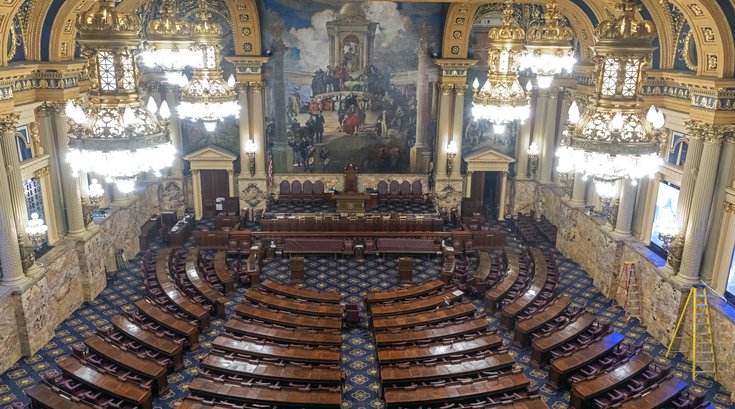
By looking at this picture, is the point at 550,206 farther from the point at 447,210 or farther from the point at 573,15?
the point at 573,15

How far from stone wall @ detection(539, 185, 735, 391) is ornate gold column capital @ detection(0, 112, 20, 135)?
17.5 m

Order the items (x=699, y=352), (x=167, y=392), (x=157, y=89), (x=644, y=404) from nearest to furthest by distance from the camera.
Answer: (x=644, y=404) < (x=167, y=392) < (x=699, y=352) < (x=157, y=89)

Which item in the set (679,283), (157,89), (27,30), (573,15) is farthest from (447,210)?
(27,30)

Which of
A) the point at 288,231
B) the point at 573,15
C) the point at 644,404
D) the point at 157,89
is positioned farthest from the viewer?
the point at 157,89

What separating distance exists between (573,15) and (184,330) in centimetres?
1718

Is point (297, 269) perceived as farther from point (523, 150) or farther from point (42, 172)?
point (523, 150)

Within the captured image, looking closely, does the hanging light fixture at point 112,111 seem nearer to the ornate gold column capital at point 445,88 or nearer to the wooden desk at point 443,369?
the wooden desk at point 443,369

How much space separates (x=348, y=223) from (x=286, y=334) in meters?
9.12

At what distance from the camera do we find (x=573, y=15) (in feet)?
69.6

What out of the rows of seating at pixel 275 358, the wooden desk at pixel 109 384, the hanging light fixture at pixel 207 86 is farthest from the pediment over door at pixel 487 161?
the wooden desk at pixel 109 384

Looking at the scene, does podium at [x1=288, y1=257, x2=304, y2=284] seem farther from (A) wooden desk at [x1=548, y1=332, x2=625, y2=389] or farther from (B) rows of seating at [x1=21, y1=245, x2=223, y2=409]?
(A) wooden desk at [x1=548, y1=332, x2=625, y2=389]

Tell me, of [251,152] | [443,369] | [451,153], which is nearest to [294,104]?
[251,152]

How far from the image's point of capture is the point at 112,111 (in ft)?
25.5

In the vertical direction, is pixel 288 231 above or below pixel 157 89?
below
